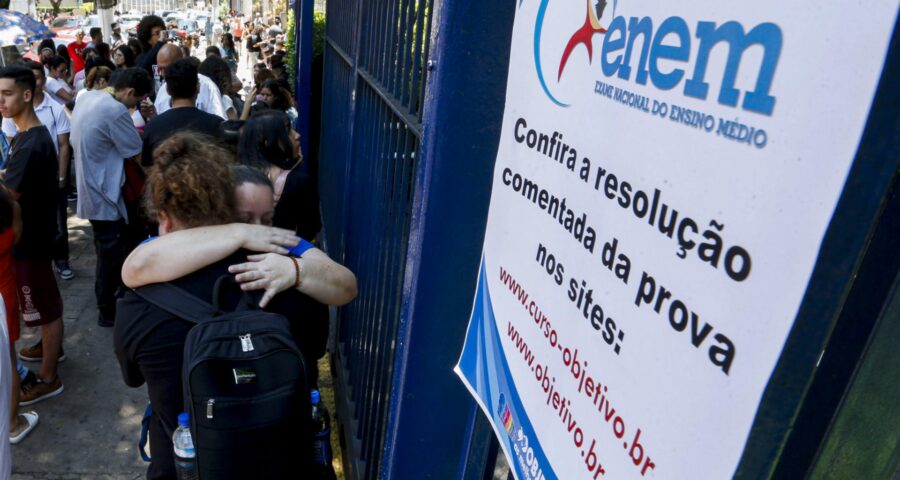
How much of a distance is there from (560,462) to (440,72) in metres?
1.04

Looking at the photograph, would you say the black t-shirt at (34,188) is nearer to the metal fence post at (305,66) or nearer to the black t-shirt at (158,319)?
the black t-shirt at (158,319)

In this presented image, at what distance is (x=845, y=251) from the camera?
2.00 ft

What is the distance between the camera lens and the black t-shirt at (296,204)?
11.6 ft

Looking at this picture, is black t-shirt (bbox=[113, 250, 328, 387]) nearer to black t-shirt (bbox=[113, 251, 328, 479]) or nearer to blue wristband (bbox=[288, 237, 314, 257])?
black t-shirt (bbox=[113, 251, 328, 479])

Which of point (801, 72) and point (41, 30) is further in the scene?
point (41, 30)

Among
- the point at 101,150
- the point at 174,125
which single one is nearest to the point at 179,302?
the point at 174,125

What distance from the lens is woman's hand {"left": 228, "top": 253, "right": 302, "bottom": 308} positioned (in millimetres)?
2025

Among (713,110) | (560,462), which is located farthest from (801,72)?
(560,462)

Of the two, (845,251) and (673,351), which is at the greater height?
(845,251)

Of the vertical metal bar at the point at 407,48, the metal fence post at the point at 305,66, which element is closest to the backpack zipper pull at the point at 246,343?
the vertical metal bar at the point at 407,48

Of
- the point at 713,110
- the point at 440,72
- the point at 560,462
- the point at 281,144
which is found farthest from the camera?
the point at 281,144

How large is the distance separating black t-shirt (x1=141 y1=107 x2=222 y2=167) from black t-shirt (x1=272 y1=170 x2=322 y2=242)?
1305 mm

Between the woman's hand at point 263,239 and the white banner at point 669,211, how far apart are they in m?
1.06

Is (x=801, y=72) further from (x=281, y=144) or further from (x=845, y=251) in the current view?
(x=281, y=144)
